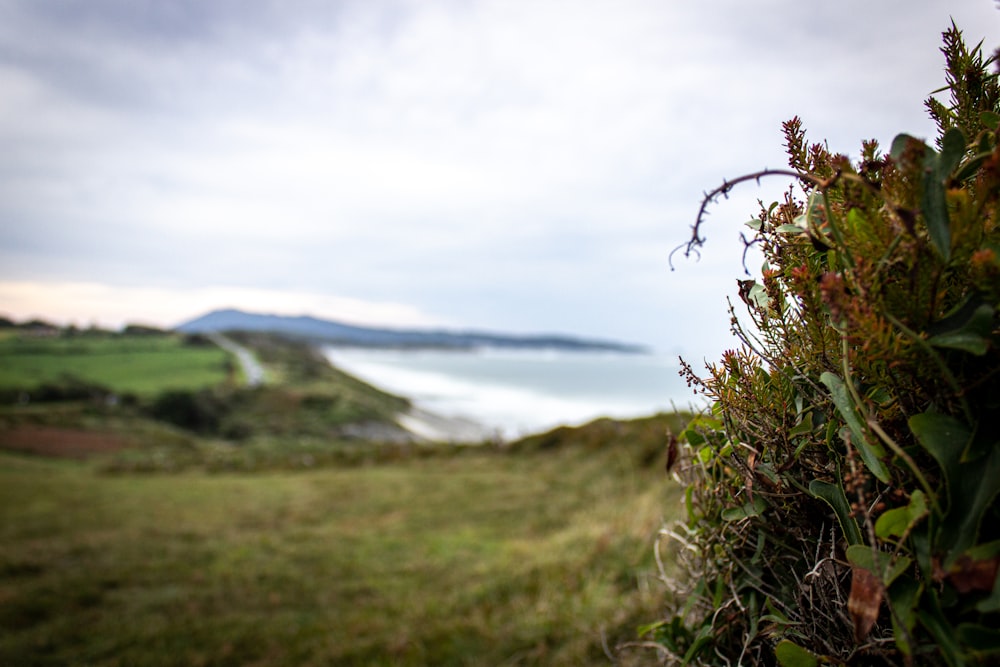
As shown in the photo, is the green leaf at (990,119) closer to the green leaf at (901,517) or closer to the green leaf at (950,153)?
the green leaf at (950,153)

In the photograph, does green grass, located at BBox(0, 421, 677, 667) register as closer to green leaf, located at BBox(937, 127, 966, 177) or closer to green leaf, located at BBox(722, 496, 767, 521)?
green leaf, located at BBox(722, 496, 767, 521)

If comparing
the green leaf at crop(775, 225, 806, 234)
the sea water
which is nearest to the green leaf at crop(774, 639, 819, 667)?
the green leaf at crop(775, 225, 806, 234)

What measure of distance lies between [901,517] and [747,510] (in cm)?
31

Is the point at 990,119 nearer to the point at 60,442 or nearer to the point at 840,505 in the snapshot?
the point at 840,505

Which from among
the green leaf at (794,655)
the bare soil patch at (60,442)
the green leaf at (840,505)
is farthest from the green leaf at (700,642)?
the bare soil patch at (60,442)

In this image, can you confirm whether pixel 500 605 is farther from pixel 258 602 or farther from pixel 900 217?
pixel 900 217

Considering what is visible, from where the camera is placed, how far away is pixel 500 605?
4723mm

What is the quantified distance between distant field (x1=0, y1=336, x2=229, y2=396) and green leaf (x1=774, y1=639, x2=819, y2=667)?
168 ft

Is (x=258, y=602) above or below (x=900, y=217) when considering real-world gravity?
below

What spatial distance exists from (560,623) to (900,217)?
3.73 metres

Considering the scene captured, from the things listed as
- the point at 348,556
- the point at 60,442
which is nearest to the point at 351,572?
the point at 348,556

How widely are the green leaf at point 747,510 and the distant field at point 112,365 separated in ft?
168

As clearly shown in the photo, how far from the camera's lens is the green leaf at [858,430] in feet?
2.48

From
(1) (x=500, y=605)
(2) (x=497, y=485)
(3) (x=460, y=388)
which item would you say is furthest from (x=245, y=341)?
(1) (x=500, y=605)
